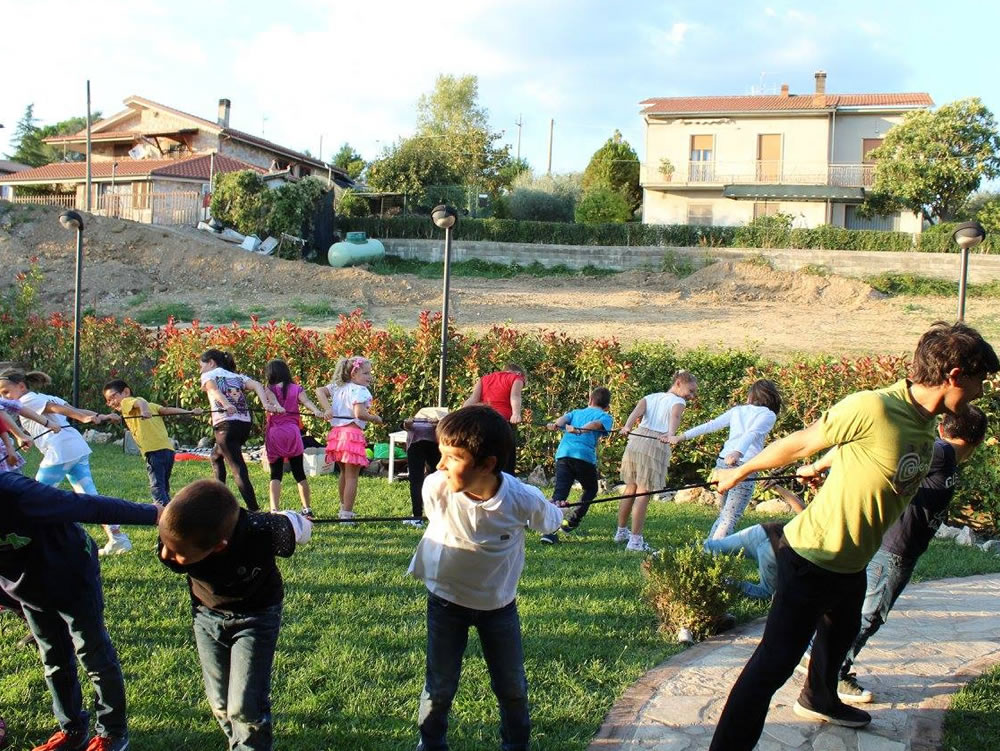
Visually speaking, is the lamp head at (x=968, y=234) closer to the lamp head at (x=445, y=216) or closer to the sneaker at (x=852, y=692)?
the lamp head at (x=445, y=216)

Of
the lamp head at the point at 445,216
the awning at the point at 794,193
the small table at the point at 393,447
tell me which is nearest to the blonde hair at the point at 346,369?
the small table at the point at 393,447

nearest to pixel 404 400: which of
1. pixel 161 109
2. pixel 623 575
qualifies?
pixel 623 575

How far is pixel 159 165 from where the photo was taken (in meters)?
40.4

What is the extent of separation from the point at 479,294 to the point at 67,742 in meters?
25.8

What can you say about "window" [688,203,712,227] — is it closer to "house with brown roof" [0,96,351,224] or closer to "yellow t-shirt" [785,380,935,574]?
"house with brown roof" [0,96,351,224]

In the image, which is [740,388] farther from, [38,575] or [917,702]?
[38,575]

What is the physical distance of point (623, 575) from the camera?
6.41m

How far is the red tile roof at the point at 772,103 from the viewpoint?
1519 inches

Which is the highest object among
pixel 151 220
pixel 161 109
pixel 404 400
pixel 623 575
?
pixel 161 109

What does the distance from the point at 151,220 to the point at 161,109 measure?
35.9 ft

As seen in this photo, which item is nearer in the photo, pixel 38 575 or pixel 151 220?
Answer: pixel 38 575

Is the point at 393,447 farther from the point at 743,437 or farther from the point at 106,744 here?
the point at 106,744

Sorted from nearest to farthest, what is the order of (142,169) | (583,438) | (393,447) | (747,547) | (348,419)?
(747,547) → (583,438) → (348,419) → (393,447) → (142,169)

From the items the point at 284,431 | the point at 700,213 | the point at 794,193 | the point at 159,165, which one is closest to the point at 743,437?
the point at 284,431
